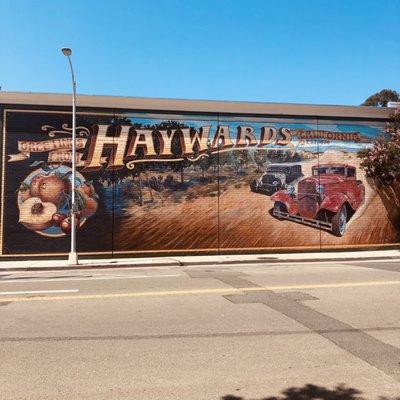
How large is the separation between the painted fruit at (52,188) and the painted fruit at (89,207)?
103cm

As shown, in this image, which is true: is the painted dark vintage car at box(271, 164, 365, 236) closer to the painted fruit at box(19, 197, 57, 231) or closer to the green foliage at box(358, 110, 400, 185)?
the green foliage at box(358, 110, 400, 185)

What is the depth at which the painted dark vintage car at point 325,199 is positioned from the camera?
21531 mm

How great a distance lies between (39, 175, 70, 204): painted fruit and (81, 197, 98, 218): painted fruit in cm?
103

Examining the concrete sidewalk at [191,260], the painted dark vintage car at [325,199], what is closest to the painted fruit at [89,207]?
the concrete sidewalk at [191,260]

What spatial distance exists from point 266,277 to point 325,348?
7.02m

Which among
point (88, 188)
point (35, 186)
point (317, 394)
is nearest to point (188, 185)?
point (88, 188)

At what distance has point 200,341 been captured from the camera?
636 centimetres

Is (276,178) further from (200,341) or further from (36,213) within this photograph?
(200,341)

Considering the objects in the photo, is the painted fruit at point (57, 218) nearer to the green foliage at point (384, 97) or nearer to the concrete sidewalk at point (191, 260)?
the concrete sidewalk at point (191, 260)

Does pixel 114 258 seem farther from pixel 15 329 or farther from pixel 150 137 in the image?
pixel 15 329

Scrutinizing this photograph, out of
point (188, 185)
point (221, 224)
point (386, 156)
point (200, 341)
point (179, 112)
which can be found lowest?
point (200, 341)

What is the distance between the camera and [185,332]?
22.4 ft

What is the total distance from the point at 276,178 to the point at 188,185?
3.97 metres

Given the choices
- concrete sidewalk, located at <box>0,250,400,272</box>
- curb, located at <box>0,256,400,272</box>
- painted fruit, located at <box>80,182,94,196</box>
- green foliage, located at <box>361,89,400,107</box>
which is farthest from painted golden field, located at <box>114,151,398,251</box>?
green foliage, located at <box>361,89,400,107</box>
